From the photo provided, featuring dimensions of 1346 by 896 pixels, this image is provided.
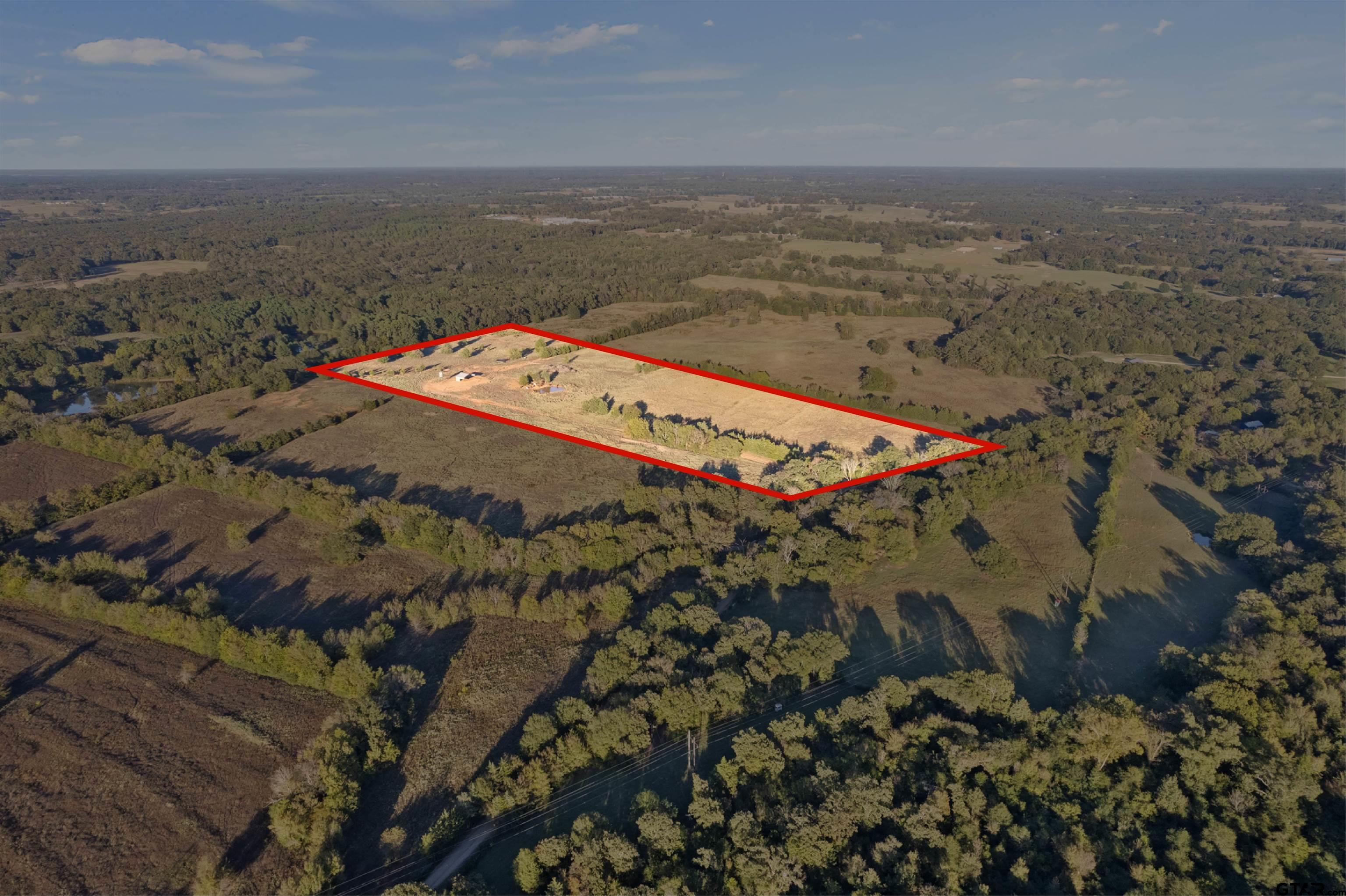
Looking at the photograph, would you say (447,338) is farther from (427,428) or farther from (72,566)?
(72,566)

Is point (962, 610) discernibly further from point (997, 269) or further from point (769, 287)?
point (997, 269)

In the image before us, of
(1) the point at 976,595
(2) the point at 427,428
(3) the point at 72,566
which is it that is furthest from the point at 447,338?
(1) the point at 976,595

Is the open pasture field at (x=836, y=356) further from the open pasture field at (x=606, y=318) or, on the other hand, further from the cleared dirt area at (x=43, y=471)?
the cleared dirt area at (x=43, y=471)

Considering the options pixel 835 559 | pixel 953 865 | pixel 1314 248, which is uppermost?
pixel 1314 248

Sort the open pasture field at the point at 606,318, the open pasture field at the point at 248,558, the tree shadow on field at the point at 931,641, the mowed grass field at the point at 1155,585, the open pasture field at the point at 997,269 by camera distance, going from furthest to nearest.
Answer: the open pasture field at the point at 997,269
the open pasture field at the point at 606,318
the open pasture field at the point at 248,558
the mowed grass field at the point at 1155,585
the tree shadow on field at the point at 931,641

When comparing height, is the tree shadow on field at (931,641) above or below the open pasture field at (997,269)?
below

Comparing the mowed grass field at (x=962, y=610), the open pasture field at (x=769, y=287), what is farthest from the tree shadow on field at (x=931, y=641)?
the open pasture field at (x=769, y=287)

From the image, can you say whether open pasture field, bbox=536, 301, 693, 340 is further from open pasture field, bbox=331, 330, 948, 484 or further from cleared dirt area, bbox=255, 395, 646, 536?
cleared dirt area, bbox=255, 395, 646, 536
